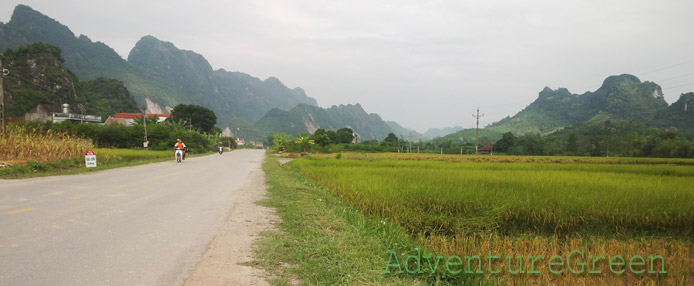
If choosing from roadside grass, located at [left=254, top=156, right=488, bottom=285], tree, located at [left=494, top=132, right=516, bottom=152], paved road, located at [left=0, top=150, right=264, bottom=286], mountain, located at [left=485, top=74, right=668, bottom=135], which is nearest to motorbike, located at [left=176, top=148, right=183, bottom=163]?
paved road, located at [left=0, top=150, right=264, bottom=286]

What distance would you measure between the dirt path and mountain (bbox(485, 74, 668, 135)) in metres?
118

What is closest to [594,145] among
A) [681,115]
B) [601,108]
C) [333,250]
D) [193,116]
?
[681,115]

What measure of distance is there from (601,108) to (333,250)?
154 m

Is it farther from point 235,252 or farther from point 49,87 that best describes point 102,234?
point 49,87

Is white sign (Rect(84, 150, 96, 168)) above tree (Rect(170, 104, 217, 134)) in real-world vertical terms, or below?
below

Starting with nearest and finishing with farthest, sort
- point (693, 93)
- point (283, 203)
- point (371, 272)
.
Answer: point (371, 272), point (283, 203), point (693, 93)

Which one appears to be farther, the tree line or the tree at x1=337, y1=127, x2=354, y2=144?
the tree at x1=337, y1=127, x2=354, y2=144

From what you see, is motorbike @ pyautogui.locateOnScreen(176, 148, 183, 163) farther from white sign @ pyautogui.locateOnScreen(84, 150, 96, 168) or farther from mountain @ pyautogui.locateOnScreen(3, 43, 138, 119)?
mountain @ pyautogui.locateOnScreen(3, 43, 138, 119)

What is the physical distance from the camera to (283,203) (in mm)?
7047

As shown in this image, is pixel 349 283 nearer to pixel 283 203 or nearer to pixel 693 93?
pixel 283 203

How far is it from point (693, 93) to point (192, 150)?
11620 cm

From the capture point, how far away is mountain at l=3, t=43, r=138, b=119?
65188 millimetres

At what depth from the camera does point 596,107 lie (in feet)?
425

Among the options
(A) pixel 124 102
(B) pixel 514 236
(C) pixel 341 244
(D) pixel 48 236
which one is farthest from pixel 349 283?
(A) pixel 124 102
